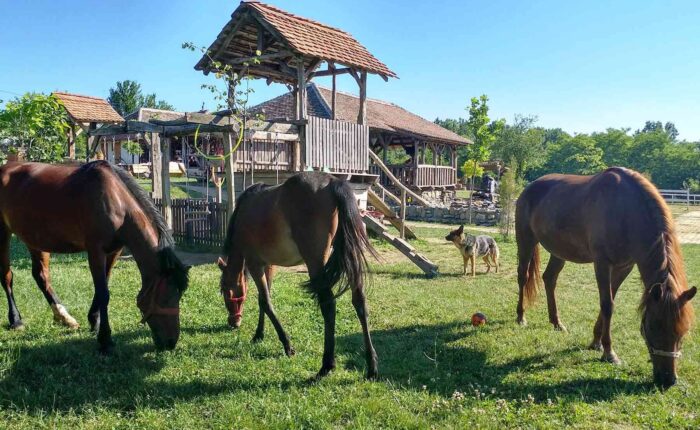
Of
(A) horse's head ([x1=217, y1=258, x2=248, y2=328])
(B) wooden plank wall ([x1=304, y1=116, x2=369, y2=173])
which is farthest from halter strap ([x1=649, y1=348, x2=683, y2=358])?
(B) wooden plank wall ([x1=304, y1=116, x2=369, y2=173])

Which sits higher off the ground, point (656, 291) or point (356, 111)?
point (356, 111)

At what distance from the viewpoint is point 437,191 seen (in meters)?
30.4

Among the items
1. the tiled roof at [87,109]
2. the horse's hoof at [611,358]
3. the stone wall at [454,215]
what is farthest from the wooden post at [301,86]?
the stone wall at [454,215]

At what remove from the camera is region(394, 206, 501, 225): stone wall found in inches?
892

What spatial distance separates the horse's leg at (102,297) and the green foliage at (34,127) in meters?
6.43

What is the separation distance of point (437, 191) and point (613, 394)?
88.0 feet

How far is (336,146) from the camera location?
1199 cm

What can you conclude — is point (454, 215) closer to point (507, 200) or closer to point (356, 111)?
point (507, 200)

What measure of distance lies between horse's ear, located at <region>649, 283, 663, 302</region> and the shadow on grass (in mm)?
801

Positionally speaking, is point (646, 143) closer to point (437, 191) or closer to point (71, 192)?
point (437, 191)

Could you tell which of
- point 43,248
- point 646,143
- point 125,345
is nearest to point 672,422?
point 125,345

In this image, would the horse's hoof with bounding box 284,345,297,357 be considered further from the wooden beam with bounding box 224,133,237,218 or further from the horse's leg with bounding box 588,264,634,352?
the wooden beam with bounding box 224,133,237,218

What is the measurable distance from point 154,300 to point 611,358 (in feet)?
15.2

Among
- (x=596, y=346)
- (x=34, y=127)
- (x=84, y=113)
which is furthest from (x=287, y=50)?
(x=84, y=113)
